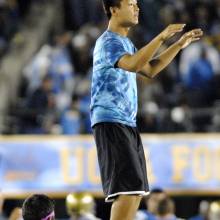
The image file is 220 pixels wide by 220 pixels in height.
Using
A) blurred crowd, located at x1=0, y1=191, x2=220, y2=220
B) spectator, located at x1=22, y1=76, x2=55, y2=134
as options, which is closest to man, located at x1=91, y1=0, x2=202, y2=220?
blurred crowd, located at x1=0, y1=191, x2=220, y2=220

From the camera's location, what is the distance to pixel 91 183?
14750 millimetres

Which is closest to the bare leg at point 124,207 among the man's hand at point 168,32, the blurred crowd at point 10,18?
the man's hand at point 168,32

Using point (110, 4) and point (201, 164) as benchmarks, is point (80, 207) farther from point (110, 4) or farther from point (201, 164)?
point (201, 164)

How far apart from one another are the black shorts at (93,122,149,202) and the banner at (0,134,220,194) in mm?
7915

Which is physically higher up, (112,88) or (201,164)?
(112,88)

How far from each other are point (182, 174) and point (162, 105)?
1163mm

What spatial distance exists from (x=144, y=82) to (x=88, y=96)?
878mm

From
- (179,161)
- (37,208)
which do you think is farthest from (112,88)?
(179,161)

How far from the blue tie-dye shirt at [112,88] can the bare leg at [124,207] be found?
0.51 meters

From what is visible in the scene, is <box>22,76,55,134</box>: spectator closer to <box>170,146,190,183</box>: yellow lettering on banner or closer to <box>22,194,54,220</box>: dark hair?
<box>170,146,190,183</box>: yellow lettering on banner

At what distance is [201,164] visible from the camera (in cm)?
1472

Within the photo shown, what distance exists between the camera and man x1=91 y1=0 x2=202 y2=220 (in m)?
6.58

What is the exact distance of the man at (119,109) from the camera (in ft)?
21.6

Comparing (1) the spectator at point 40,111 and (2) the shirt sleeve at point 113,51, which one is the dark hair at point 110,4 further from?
(1) the spectator at point 40,111
